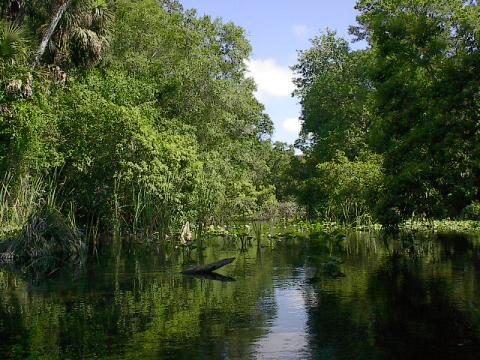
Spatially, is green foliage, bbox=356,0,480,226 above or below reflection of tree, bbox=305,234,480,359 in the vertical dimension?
above

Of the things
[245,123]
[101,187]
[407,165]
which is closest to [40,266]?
[101,187]

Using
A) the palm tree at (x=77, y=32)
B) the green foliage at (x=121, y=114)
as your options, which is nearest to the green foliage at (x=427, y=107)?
the green foliage at (x=121, y=114)

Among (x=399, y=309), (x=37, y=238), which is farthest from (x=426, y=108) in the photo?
(x=37, y=238)

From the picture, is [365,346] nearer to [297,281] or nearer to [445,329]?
[445,329]

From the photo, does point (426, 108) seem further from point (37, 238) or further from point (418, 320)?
point (37, 238)

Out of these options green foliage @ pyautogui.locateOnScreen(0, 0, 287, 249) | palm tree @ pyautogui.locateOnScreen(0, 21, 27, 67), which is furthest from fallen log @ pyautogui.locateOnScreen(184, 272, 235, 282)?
palm tree @ pyautogui.locateOnScreen(0, 21, 27, 67)

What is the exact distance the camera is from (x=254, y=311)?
39.0 ft

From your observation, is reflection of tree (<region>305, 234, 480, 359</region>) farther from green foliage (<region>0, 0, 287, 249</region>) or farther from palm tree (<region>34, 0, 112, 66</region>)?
palm tree (<region>34, 0, 112, 66</region>)

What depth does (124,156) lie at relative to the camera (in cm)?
2833

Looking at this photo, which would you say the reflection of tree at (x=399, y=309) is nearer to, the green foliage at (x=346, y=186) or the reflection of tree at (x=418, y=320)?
the reflection of tree at (x=418, y=320)

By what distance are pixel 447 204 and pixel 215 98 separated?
1906 cm

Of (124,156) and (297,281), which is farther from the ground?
(124,156)

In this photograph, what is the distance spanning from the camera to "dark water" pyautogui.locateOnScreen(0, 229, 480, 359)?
9.04 m

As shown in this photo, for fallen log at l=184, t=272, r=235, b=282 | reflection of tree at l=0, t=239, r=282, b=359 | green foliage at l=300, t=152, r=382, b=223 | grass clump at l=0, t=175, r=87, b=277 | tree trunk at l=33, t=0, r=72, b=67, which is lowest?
reflection of tree at l=0, t=239, r=282, b=359
